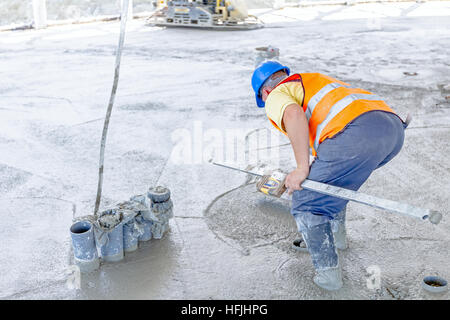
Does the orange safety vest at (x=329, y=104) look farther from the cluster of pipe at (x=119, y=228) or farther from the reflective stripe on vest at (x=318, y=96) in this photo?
the cluster of pipe at (x=119, y=228)

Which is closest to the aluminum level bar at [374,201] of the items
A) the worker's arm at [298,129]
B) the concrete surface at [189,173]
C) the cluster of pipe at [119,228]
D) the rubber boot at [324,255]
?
the worker's arm at [298,129]

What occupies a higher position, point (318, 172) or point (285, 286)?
point (318, 172)

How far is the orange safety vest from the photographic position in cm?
290

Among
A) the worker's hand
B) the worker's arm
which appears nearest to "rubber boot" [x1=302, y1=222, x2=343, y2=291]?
the worker's hand

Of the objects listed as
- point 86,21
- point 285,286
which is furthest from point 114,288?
point 86,21

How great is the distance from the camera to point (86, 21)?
1527 centimetres

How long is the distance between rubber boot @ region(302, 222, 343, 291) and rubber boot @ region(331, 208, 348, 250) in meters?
0.47

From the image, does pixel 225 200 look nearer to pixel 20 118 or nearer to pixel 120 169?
pixel 120 169

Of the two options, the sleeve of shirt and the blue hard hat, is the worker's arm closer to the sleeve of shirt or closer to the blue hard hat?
the sleeve of shirt

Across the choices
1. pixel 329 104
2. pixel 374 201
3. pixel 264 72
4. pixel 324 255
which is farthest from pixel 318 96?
pixel 324 255

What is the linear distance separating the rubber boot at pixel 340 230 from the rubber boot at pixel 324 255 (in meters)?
0.47

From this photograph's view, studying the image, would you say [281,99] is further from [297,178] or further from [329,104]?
[297,178]

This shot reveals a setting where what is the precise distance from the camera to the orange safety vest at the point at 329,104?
9.51 feet

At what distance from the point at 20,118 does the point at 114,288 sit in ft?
13.8
